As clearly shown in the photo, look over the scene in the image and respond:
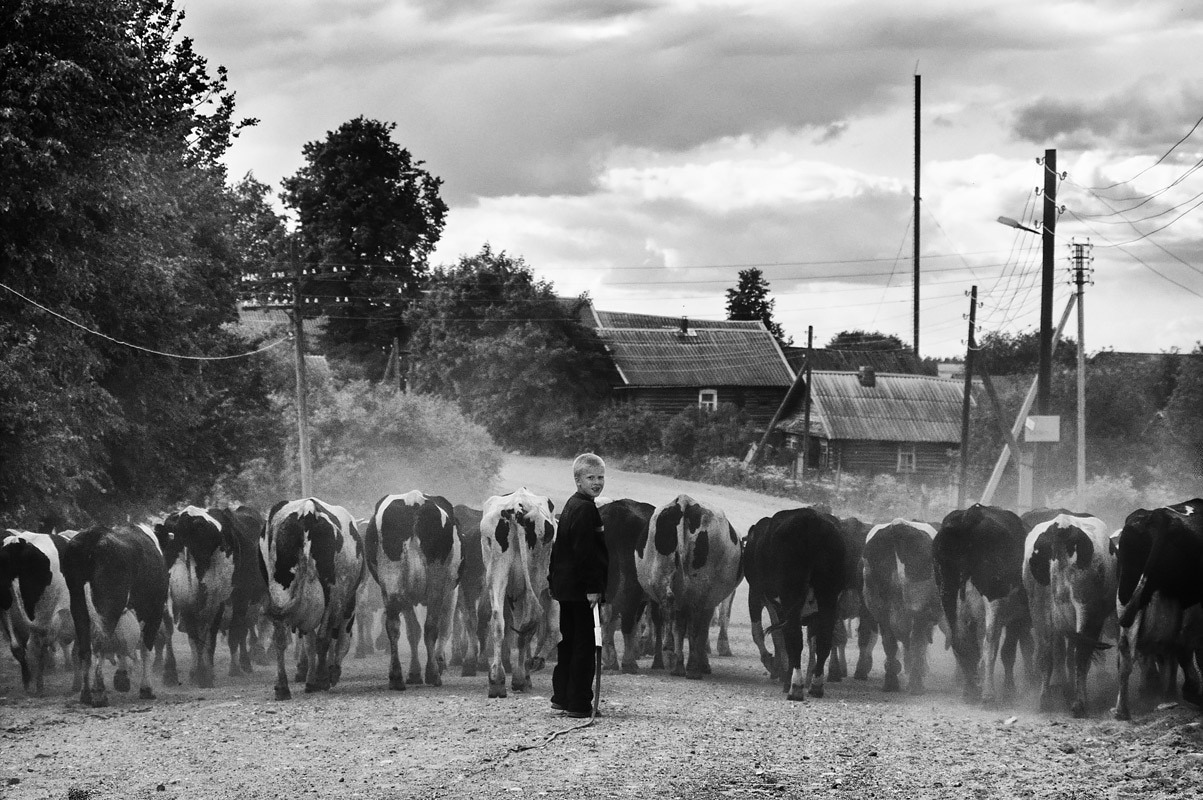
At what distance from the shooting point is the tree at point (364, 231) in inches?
2564

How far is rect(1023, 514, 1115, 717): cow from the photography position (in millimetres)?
12727

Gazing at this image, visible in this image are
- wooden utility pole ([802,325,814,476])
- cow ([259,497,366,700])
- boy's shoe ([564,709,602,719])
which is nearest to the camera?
boy's shoe ([564,709,602,719])

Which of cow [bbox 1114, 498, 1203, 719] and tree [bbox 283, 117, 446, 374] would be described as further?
tree [bbox 283, 117, 446, 374]

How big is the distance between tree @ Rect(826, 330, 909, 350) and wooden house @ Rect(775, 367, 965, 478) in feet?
92.0

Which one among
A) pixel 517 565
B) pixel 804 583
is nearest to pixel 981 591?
pixel 804 583

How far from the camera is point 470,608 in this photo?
54.4 ft

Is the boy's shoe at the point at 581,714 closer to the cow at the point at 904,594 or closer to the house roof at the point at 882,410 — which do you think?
the cow at the point at 904,594

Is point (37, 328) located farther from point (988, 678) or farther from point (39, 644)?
point (988, 678)

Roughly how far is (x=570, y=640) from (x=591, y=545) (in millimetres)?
853

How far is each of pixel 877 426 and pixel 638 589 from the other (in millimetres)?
44548

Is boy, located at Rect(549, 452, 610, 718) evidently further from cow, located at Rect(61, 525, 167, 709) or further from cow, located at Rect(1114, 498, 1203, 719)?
cow, located at Rect(61, 525, 167, 709)

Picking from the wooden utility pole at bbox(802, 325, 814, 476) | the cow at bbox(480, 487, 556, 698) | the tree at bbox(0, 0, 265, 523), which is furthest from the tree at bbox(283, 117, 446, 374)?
the cow at bbox(480, 487, 556, 698)

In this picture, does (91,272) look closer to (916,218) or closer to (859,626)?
(859,626)

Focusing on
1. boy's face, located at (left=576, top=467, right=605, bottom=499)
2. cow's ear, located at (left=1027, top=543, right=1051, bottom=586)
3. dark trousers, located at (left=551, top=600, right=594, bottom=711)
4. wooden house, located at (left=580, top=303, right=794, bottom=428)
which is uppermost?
wooden house, located at (left=580, top=303, right=794, bottom=428)
